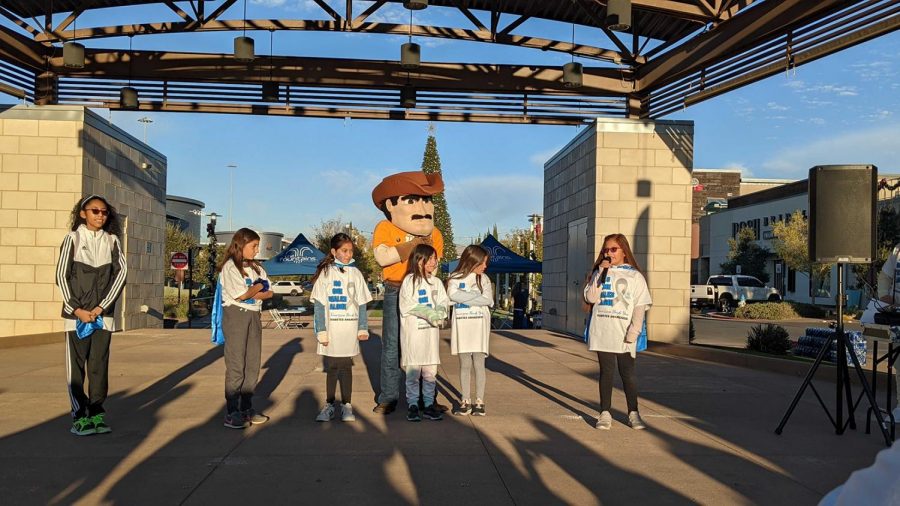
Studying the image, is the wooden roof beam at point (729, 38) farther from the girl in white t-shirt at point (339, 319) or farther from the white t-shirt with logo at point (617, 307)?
the girl in white t-shirt at point (339, 319)

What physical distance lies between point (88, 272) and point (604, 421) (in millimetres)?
4704

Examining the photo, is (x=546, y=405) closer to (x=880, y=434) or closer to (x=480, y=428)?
(x=480, y=428)

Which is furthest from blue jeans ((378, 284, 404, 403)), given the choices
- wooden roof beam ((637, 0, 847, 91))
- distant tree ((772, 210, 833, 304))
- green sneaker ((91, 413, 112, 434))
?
distant tree ((772, 210, 833, 304))

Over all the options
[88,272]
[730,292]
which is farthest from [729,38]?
[730,292]

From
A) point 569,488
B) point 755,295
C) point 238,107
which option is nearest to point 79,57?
point 238,107

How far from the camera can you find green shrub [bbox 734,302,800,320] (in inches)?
1276

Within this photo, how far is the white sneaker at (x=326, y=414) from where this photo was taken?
6961 millimetres

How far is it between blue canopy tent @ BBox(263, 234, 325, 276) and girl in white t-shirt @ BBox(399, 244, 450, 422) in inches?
685

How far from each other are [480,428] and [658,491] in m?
2.19

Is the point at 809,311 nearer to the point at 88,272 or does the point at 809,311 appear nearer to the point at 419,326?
the point at 419,326

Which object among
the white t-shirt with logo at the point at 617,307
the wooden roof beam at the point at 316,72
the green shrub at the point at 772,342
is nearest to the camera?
the white t-shirt with logo at the point at 617,307

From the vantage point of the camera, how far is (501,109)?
50.4ft

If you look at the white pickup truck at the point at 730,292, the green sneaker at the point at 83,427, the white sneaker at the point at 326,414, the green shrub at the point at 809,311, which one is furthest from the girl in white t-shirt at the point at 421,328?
the white pickup truck at the point at 730,292

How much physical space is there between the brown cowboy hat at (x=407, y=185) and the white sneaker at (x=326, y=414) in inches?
97.8
